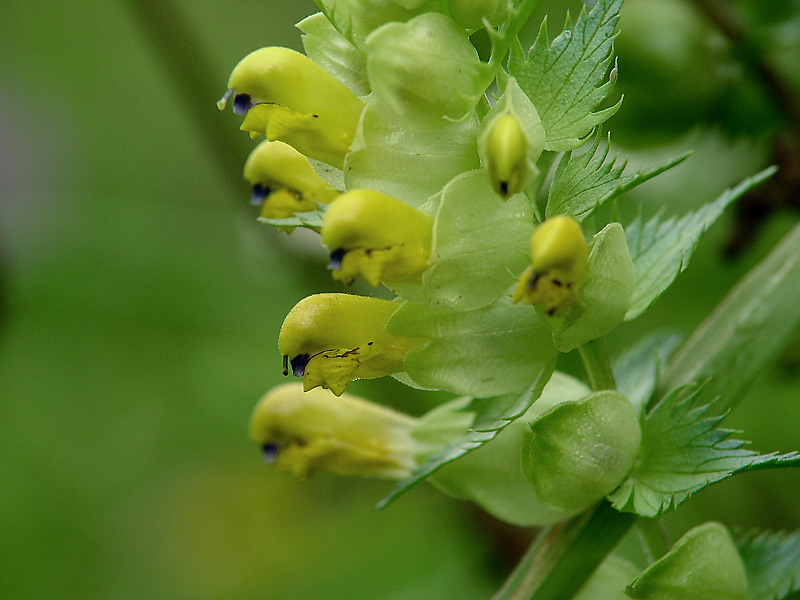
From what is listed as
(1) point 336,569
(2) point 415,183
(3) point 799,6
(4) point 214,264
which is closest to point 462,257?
(2) point 415,183

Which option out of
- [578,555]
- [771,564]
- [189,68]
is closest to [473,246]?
[578,555]

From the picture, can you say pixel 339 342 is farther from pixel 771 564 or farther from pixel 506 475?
pixel 771 564

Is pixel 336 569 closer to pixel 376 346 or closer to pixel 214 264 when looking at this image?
pixel 214 264

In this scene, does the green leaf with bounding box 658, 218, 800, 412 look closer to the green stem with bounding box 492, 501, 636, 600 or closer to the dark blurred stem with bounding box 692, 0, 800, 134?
the green stem with bounding box 492, 501, 636, 600

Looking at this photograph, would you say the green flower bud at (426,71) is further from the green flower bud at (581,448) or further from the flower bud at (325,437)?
the flower bud at (325,437)

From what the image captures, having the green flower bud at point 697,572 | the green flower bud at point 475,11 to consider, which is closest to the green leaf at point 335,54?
the green flower bud at point 475,11

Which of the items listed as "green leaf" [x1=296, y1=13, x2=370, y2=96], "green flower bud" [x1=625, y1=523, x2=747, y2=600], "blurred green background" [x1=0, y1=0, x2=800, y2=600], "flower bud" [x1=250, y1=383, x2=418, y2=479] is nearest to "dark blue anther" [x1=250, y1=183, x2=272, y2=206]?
"green leaf" [x1=296, y1=13, x2=370, y2=96]
